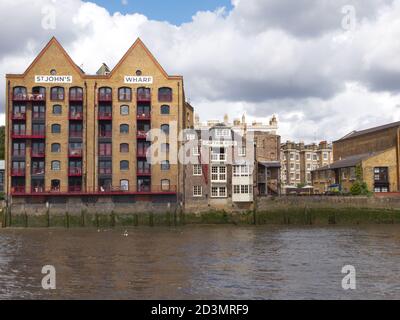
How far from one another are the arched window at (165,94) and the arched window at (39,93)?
14327 millimetres

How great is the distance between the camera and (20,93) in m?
63.8

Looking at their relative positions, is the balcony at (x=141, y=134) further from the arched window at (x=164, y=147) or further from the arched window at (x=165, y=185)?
the arched window at (x=165, y=185)

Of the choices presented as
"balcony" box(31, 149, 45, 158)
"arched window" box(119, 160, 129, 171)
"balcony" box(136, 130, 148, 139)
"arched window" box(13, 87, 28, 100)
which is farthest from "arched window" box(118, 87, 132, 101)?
"balcony" box(31, 149, 45, 158)

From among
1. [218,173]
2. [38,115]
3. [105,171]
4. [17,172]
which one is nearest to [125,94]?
[105,171]

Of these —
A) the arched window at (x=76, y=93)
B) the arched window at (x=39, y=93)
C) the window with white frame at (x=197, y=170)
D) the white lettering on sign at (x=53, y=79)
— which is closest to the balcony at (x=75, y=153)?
the arched window at (x=76, y=93)

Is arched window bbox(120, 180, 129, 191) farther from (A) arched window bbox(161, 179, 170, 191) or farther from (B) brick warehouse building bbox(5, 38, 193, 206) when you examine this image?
(A) arched window bbox(161, 179, 170, 191)

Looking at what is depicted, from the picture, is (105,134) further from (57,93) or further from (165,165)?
(165,165)

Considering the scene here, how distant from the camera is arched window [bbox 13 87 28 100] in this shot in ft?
208

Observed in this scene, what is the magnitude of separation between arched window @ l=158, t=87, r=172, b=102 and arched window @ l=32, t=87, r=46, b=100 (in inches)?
564

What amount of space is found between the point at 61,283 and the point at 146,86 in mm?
44890

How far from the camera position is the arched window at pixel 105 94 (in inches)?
2554
